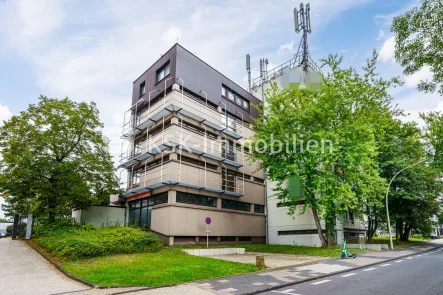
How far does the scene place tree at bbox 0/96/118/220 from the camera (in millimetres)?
20078

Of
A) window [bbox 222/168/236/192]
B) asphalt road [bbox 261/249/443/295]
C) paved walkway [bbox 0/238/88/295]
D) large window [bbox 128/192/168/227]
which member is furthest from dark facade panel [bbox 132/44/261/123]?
asphalt road [bbox 261/249/443/295]

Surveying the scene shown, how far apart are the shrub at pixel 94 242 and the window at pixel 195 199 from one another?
3.87 m

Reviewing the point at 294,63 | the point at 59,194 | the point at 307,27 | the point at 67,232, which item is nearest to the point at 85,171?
the point at 59,194

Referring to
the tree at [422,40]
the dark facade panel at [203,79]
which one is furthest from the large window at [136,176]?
the tree at [422,40]

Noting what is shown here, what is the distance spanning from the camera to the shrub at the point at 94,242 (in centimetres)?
1476

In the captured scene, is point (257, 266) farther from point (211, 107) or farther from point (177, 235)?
point (211, 107)

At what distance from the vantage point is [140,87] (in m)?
28.6

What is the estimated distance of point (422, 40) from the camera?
7523 mm

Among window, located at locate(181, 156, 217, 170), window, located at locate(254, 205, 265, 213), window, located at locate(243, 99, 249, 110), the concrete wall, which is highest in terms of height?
window, located at locate(243, 99, 249, 110)

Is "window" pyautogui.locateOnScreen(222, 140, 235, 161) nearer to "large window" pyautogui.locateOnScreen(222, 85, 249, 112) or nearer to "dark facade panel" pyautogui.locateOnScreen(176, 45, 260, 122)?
"dark facade panel" pyautogui.locateOnScreen(176, 45, 260, 122)

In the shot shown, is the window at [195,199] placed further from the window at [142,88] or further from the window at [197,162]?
the window at [142,88]

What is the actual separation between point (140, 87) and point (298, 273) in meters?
22.5

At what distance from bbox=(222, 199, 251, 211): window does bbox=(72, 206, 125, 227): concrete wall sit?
8.58m

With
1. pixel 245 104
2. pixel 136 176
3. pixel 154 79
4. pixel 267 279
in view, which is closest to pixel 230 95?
pixel 245 104
